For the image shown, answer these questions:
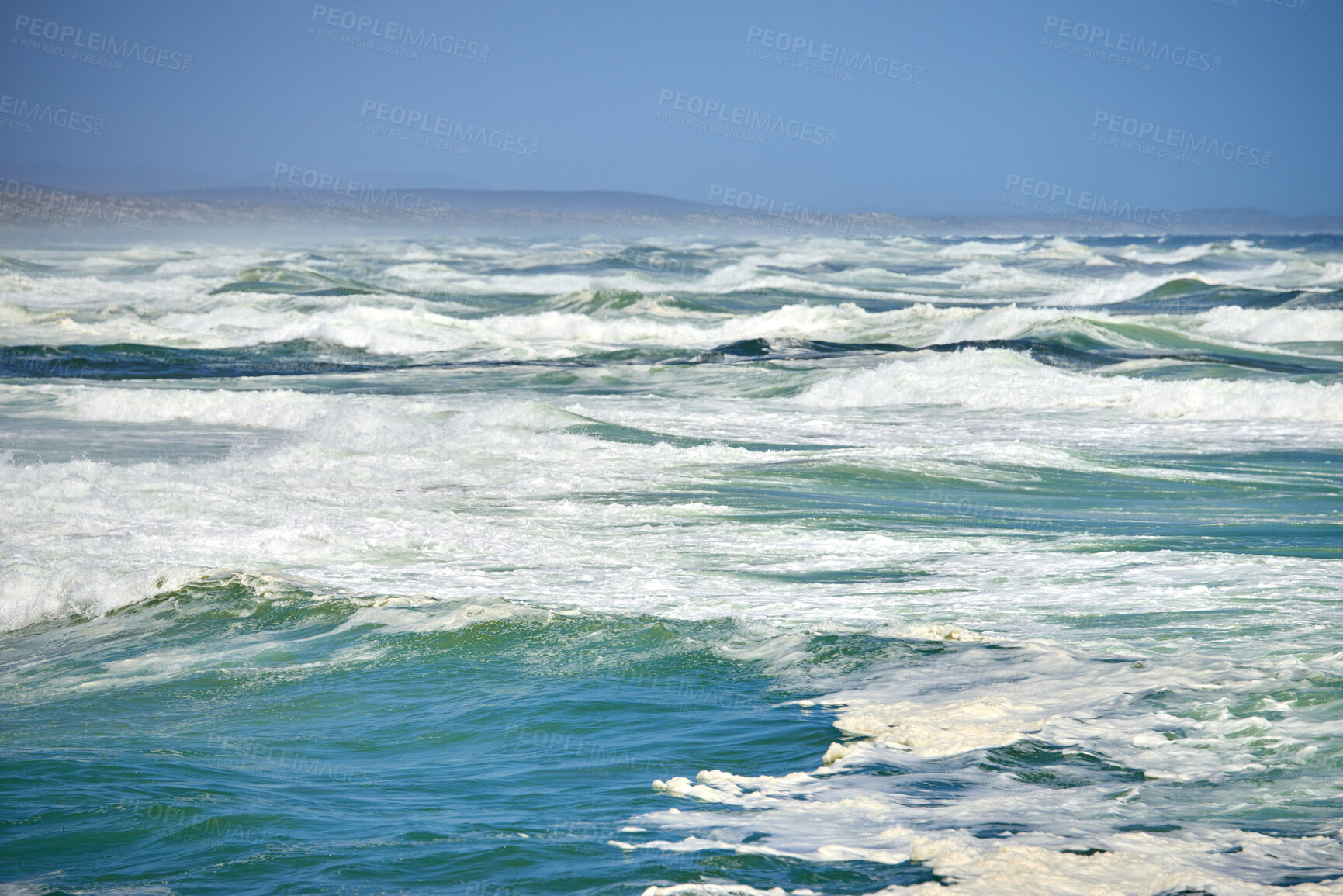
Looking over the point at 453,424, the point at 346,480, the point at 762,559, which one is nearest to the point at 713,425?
the point at 453,424

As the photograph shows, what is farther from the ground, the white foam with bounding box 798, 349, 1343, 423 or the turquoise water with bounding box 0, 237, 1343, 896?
the white foam with bounding box 798, 349, 1343, 423

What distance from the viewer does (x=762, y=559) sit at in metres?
8.63

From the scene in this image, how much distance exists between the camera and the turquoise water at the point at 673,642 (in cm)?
389

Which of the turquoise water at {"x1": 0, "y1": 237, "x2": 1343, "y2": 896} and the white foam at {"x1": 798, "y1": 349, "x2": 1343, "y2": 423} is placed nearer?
the turquoise water at {"x1": 0, "y1": 237, "x2": 1343, "y2": 896}

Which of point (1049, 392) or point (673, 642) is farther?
point (1049, 392)

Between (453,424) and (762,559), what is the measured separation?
7920 millimetres

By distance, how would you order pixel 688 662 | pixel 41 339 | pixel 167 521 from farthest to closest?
1. pixel 41 339
2. pixel 167 521
3. pixel 688 662

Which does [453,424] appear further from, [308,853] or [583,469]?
[308,853]

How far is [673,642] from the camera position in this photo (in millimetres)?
6504

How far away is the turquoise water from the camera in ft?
12.8

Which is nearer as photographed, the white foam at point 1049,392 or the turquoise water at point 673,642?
the turquoise water at point 673,642

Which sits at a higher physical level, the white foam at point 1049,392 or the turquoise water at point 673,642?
the white foam at point 1049,392

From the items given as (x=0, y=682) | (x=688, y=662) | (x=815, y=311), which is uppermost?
(x=815, y=311)

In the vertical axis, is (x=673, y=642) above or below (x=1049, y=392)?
below
